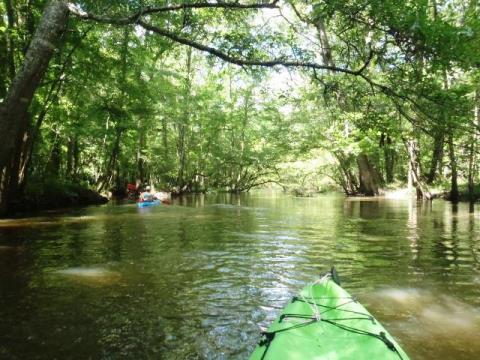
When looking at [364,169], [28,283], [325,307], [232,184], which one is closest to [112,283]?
[28,283]

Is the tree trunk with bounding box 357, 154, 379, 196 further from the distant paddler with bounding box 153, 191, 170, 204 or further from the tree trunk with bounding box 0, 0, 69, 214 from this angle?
the tree trunk with bounding box 0, 0, 69, 214

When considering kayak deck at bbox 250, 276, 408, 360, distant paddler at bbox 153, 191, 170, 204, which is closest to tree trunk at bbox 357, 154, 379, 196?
distant paddler at bbox 153, 191, 170, 204

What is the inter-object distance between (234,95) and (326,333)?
3061cm

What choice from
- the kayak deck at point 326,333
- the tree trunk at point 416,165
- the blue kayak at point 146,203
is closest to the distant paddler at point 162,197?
the blue kayak at point 146,203

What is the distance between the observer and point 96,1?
6.54 m

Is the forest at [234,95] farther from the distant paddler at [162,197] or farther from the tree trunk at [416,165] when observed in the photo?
the distant paddler at [162,197]

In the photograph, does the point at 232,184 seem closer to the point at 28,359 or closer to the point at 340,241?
the point at 340,241

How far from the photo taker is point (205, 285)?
19.2ft

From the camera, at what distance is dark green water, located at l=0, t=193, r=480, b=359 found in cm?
397

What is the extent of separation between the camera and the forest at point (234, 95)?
594cm

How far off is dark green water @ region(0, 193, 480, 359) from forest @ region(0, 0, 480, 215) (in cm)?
204

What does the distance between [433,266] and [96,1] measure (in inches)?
270

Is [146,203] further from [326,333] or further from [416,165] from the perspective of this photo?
[326,333]

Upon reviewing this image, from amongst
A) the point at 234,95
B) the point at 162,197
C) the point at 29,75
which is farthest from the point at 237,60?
the point at 234,95
